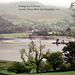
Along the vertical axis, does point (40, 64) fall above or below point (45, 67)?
above

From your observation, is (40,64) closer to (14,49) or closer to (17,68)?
(17,68)

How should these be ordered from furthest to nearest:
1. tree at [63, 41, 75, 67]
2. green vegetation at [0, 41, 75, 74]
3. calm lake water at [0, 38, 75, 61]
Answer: calm lake water at [0, 38, 75, 61] → tree at [63, 41, 75, 67] → green vegetation at [0, 41, 75, 74]

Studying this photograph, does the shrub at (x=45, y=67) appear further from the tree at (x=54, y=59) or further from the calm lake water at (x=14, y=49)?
the calm lake water at (x=14, y=49)

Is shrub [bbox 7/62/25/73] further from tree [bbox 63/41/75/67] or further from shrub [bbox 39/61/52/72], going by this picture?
tree [bbox 63/41/75/67]

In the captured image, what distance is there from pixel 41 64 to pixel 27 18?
217 feet

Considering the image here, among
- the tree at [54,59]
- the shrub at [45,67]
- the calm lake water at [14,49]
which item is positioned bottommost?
the calm lake water at [14,49]

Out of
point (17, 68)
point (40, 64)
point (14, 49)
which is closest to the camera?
point (17, 68)

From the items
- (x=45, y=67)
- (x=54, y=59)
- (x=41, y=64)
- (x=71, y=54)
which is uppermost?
(x=71, y=54)

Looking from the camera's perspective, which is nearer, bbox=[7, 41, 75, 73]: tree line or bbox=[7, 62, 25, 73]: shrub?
bbox=[7, 62, 25, 73]: shrub

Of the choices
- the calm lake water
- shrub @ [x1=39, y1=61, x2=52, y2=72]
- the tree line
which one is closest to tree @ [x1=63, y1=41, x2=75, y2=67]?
the tree line

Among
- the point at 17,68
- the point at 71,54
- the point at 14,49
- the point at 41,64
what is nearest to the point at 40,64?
the point at 41,64

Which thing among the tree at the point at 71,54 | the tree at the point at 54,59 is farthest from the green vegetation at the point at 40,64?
the tree at the point at 71,54

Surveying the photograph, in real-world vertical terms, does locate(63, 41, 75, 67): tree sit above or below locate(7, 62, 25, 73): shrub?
above

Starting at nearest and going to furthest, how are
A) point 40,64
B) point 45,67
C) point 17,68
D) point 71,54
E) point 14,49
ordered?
point 17,68
point 45,67
point 40,64
point 71,54
point 14,49
